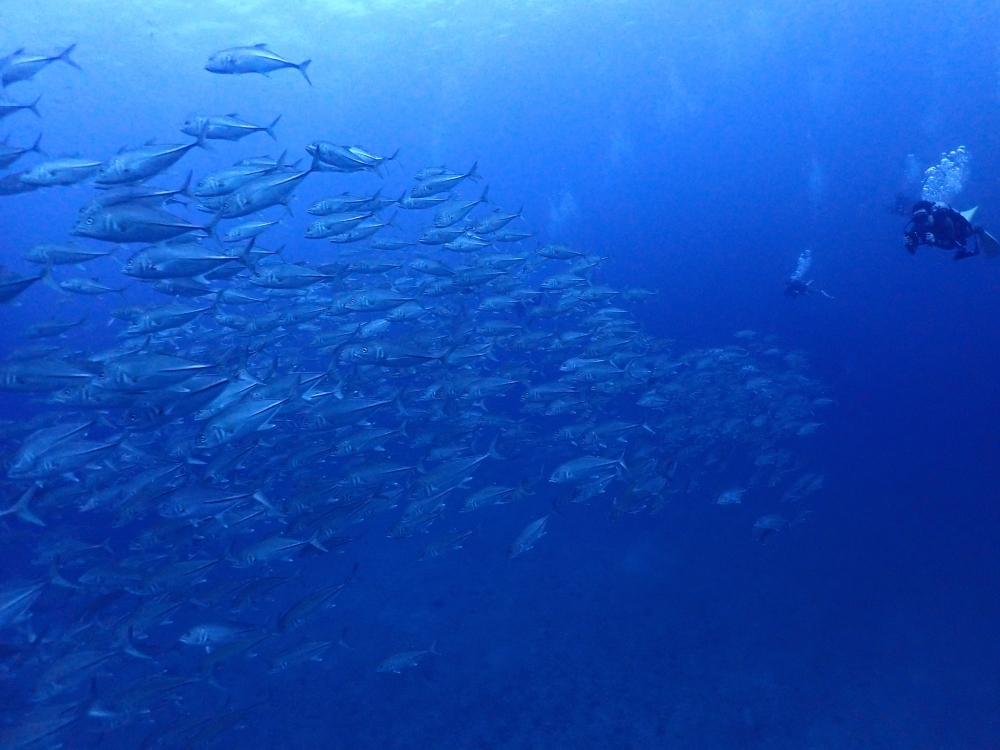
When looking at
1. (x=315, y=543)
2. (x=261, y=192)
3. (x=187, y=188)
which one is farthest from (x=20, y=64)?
(x=315, y=543)

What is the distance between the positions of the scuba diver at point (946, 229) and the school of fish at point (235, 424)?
4.06 m

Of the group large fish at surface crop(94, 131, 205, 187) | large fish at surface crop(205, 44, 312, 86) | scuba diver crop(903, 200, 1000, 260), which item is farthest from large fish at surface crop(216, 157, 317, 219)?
scuba diver crop(903, 200, 1000, 260)

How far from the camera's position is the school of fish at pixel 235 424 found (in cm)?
501

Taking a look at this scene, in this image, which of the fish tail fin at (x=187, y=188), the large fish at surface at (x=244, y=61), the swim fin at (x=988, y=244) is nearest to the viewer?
the fish tail fin at (x=187, y=188)

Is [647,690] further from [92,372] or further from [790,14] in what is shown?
[790,14]

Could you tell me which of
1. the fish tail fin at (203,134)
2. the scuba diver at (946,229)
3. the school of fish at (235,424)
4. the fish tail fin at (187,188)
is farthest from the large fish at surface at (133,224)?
the scuba diver at (946,229)

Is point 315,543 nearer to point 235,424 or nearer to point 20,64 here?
point 235,424

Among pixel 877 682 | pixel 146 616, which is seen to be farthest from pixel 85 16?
pixel 877 682

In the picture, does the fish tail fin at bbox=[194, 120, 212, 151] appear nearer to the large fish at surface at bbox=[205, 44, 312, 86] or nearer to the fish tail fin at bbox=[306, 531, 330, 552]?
the large fish at surface at bbox=[205, 44, 312, 86]

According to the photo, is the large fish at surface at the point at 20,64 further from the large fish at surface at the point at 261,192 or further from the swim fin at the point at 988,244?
the swim fin at the point at 988,244

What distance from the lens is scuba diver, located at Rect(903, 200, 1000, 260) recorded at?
6348mm

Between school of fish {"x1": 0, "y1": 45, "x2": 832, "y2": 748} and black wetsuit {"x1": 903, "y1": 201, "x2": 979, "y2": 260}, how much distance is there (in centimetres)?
405

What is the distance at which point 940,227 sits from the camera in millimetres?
6441

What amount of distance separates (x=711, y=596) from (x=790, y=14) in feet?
187
